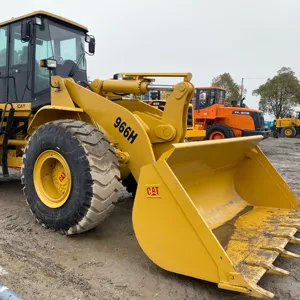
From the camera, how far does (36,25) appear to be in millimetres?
4773

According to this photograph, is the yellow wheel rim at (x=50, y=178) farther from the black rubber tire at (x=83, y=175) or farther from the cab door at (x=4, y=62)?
the cab door at (x=4, y=62)

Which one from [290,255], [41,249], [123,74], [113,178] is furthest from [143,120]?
[290,255]

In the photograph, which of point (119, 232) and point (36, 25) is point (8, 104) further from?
point (119, 232)

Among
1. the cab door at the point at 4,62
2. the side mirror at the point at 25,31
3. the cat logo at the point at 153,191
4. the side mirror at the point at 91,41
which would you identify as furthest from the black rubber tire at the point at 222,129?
the cat logo at the point at 153,191

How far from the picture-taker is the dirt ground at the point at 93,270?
108 inches

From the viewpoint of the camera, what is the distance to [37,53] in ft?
16.2

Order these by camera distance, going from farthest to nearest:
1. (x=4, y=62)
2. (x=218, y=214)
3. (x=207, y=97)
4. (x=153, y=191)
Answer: (x=207, y=97) < (x=4, y=62) < (x=218, y=214) < (x=153, y=191)

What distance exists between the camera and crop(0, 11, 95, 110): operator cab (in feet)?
16.0

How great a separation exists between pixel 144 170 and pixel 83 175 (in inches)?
29.5

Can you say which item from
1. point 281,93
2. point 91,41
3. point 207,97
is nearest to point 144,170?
point 91,41

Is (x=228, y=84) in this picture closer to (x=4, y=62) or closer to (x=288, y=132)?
(x=288, y=132)

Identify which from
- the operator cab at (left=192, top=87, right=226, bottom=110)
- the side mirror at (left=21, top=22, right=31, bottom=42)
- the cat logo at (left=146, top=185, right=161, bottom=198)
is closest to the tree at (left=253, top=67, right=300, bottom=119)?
the operator cab at (left=192, top=87, right=226, bottom=110)

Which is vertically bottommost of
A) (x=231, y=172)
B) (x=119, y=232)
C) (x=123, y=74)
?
(x=119, y=232)

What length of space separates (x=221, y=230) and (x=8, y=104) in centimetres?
367
